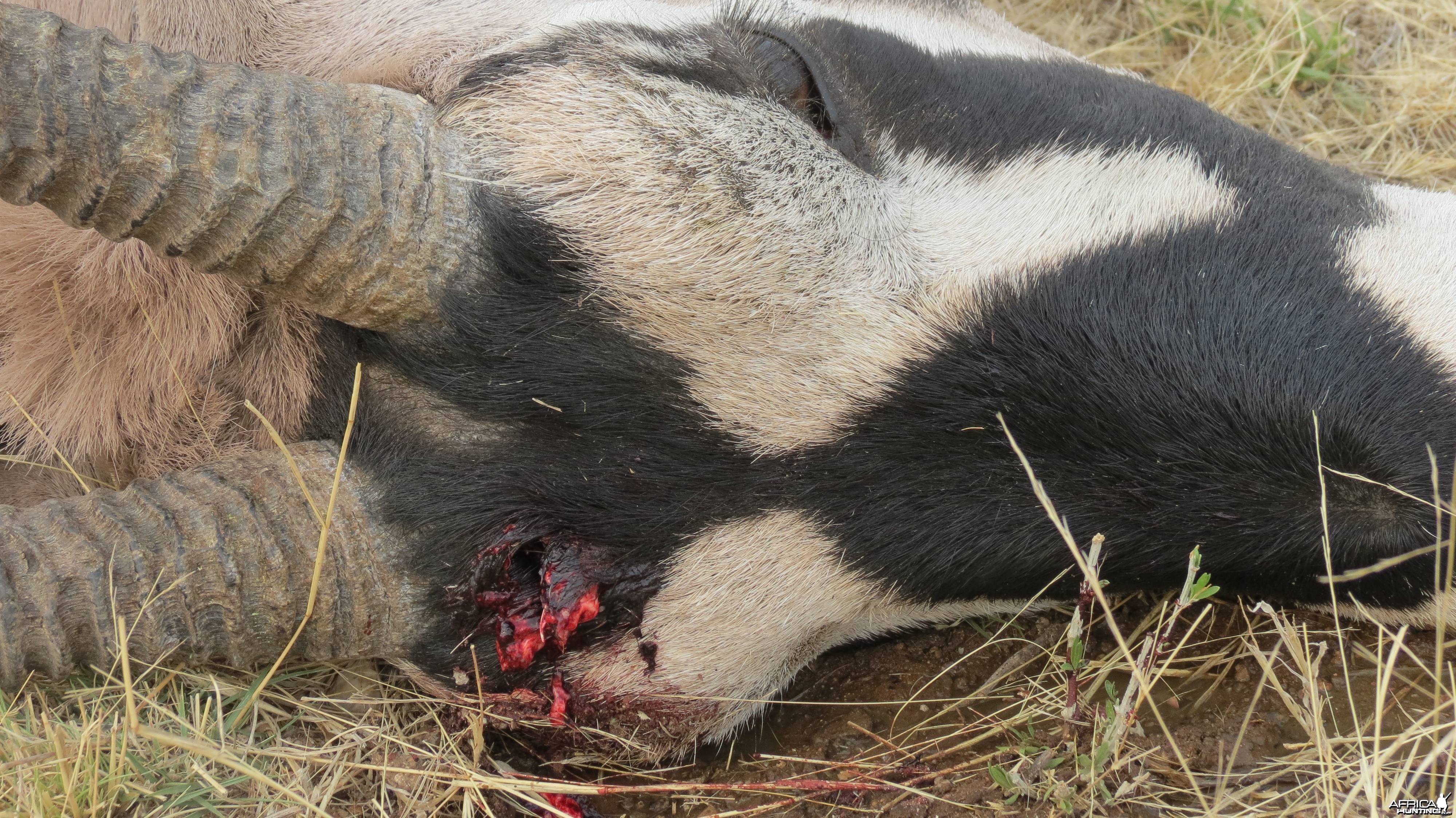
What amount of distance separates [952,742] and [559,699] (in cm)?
92

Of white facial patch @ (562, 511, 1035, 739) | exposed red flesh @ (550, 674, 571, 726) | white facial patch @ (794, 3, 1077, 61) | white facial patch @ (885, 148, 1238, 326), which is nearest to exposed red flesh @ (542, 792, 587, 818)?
exposed red flesh @ (550, 674, 571, 726)

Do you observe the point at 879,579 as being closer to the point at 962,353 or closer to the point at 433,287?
the point at 962,353

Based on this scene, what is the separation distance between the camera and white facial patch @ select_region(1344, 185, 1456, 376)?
92.4 inches

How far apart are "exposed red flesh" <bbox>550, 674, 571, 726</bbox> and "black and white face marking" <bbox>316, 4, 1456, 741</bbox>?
28 millimetres

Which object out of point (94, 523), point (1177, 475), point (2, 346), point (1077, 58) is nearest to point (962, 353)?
point (1177, 475)

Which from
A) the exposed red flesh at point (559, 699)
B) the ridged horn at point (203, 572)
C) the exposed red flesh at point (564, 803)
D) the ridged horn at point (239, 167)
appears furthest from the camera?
the exposed red flesh at point (564, 803)

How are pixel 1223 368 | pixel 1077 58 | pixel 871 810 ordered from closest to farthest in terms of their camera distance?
pixel 1223 368 → pixel 871 810 → pixel 1077 58

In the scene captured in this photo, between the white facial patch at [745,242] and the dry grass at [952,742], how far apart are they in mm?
665

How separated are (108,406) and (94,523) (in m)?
0.41

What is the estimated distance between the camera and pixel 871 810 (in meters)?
2.50

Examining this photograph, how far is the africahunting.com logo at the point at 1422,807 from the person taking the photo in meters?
2.19

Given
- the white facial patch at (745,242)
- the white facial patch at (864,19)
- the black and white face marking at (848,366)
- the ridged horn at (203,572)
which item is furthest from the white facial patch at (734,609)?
the white facial patch at (864,19)

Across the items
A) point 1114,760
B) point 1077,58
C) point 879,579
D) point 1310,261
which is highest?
point 1077,58

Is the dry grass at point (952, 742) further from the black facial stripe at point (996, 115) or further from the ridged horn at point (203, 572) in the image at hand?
the black facial stripe at point (996, 115)
